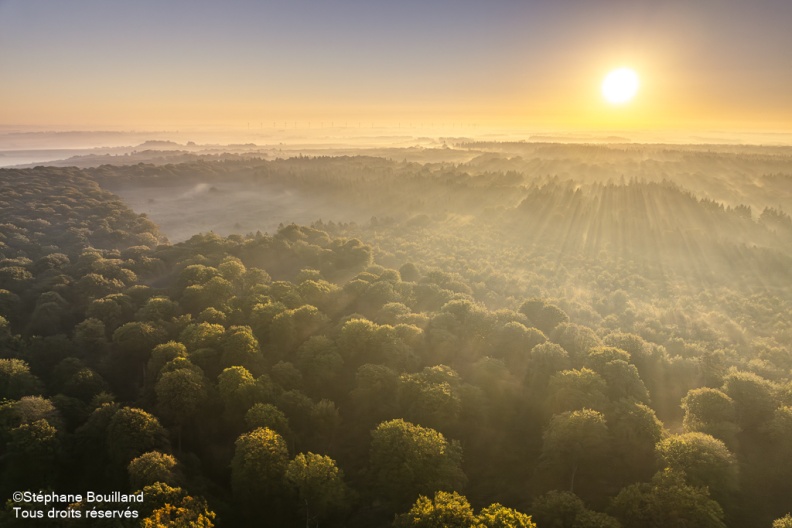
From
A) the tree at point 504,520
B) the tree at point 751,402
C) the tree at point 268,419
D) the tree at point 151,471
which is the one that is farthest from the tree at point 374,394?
the tree at point 751,402

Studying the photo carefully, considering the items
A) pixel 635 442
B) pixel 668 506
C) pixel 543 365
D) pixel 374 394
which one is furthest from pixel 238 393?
pixel 635 442

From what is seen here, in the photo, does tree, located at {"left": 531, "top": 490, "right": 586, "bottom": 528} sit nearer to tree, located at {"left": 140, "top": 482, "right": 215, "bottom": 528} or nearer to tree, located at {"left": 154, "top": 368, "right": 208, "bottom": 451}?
tree, located at {"left": 140, "top": 482, "right": 215, "bottom": 528}

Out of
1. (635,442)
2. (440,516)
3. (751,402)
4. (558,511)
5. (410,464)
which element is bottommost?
(558,511)

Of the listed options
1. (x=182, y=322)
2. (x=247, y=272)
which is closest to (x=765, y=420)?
(x=182, y=322)

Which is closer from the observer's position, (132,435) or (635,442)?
(132,435)

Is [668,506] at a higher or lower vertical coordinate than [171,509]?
lower

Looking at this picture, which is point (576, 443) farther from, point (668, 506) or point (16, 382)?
point (16, 382)

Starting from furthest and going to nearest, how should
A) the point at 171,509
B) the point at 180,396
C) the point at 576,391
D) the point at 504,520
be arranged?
the point at 576,391 → the point at 180,396 → the point at 171,509 → the point at 504,520

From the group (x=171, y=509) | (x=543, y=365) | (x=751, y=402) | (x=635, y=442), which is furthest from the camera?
(x=543, y=365)
